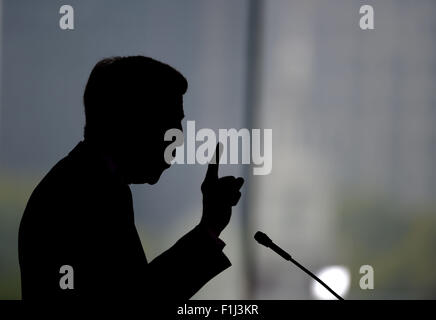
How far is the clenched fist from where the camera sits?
0.99m

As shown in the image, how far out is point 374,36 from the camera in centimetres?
254

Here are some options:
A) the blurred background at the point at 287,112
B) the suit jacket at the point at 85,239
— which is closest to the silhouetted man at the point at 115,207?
the suit jacket at the point at 85,239

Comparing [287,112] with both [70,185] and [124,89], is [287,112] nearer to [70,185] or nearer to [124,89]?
[124,89]

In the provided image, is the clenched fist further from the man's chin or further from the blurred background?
the blurred background

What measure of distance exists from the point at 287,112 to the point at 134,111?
1.60 metres

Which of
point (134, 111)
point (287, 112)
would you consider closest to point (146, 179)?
point (134, 111)

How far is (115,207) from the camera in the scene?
34.4 inches

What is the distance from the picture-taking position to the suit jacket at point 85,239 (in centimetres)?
82

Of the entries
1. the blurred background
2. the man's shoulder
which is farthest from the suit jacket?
the blurred background

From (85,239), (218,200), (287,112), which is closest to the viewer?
(85,239)

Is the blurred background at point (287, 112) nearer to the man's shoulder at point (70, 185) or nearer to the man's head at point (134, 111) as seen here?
the man's head at point (134, 111)

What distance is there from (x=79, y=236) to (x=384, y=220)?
1.94 meters
